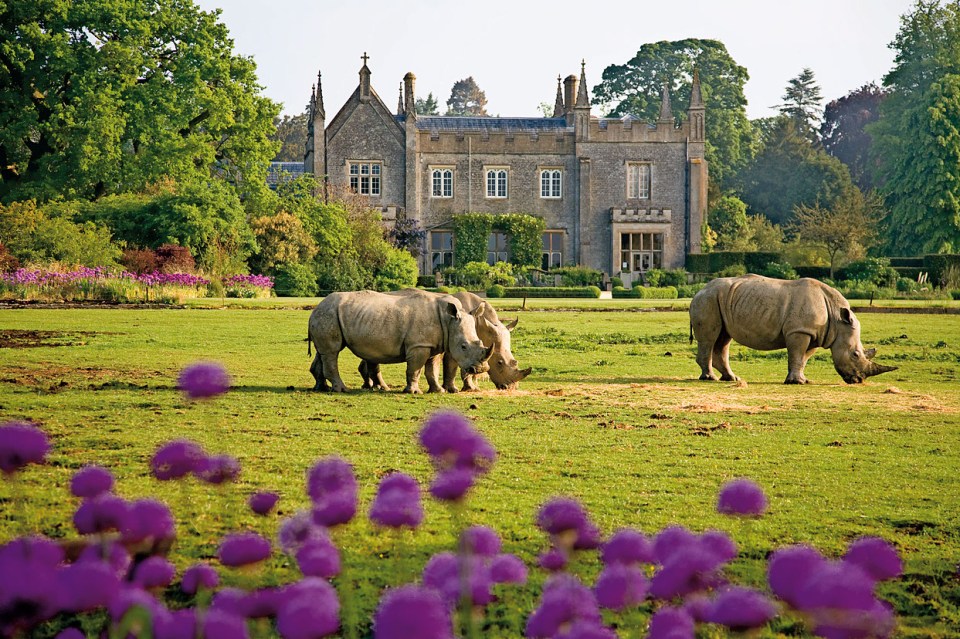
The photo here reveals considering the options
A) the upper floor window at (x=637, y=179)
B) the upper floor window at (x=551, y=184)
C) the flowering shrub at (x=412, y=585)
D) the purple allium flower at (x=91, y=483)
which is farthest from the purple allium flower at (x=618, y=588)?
the upper floor window at (x=637, y=179)

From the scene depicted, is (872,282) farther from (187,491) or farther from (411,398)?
(187,491)

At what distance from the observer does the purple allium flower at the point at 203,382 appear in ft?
11.6

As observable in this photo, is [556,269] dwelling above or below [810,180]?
below

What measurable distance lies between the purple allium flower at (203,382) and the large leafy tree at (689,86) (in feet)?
288

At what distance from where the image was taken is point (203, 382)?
354cm

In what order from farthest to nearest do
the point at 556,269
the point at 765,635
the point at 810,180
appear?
the point at 810,180, the point at 556,269, the point at 765,635

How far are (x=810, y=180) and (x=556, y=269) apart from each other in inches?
1297

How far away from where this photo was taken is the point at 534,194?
62.0 meters

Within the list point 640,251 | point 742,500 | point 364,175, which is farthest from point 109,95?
point 742,500

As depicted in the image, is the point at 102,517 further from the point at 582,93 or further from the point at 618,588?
the point at 582,93

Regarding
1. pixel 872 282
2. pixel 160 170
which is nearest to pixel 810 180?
pixel 872 282

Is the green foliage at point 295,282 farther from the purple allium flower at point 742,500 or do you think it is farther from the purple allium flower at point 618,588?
the purple allium flower at point 618,588

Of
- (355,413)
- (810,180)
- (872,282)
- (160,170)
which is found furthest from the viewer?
(810,180)

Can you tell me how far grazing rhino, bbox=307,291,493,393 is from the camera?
13242 millimetres
